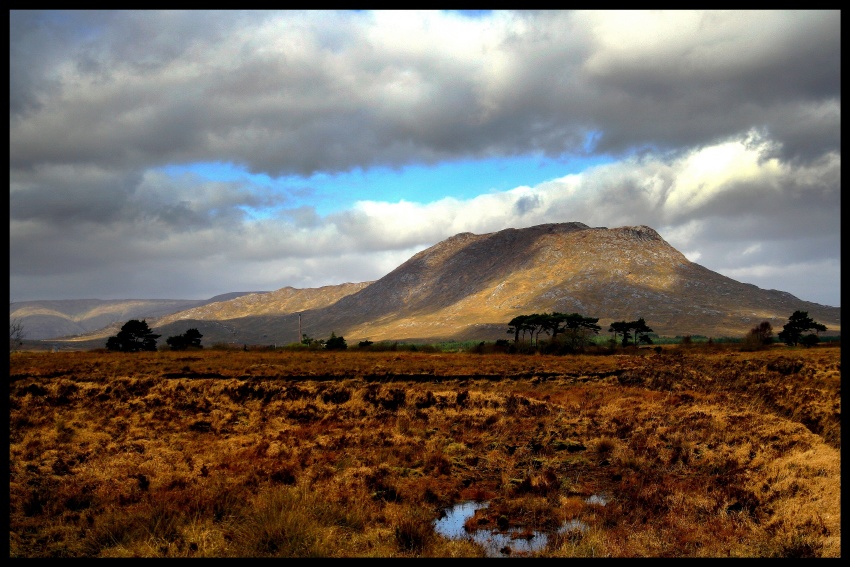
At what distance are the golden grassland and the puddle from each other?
0.26 metres

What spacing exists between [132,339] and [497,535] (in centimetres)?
8453

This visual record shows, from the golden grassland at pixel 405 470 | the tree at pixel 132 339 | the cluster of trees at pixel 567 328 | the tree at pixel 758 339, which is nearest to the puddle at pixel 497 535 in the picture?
the golden grassland at pixel 405 470

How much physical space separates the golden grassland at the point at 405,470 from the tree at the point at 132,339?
175ft

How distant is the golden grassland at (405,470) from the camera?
10523 millimetres

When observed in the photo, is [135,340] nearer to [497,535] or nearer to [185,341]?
[185,341]

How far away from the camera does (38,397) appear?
97.3ft

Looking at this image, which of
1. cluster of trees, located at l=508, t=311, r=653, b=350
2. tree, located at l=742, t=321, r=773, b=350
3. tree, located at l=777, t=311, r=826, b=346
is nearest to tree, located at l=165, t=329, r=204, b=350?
cluster of trees, located at l=508, t=311, r=653, b=350

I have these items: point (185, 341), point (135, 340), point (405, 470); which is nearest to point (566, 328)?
point (185, 341)

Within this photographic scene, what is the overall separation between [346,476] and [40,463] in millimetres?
8724

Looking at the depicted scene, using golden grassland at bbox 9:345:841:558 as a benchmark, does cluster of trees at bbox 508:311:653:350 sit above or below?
above

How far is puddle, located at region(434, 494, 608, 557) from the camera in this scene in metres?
10.6

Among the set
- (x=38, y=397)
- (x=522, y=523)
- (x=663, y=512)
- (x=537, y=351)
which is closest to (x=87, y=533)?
(x=522, y=523)

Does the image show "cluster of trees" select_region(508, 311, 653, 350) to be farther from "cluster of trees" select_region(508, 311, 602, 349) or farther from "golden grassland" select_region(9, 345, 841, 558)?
"golden grassland" select_region(9, 345, 841, 558)

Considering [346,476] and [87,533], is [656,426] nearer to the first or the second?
[346,476]
